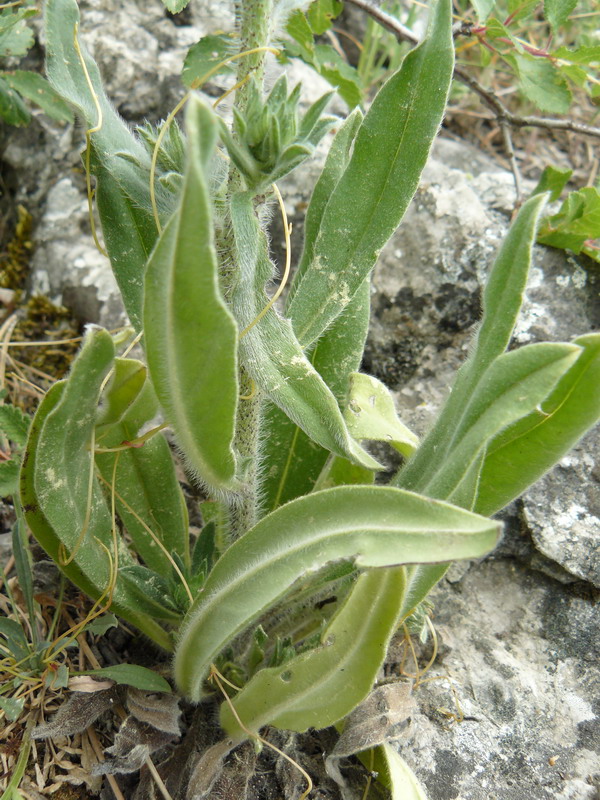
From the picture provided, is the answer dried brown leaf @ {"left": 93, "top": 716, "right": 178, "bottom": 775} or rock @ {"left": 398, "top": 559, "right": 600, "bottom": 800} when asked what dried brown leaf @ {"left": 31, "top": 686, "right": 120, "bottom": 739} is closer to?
dried brown leaf @ {"left": 93, "top": 716, "right": 178, "bottom": 775}

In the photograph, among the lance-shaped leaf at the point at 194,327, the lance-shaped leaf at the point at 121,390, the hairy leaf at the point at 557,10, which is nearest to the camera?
the lance-shaped leaf at the point at 194,327

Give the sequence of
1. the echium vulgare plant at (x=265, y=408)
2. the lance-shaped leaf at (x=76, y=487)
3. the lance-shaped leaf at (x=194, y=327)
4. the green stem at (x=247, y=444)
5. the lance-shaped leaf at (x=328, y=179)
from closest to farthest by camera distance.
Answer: the lance-shaped leaf at (x=194, y=327) → the echium vulgare plant at (x=265, y=408) → the lance-shaped leaf at (x=76, y=487) → the green stem at (x=247, y=444) → the lance-shaped leaf at (x=328, y=179)

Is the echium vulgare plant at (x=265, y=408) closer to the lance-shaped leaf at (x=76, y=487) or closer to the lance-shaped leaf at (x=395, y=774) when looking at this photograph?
the lance-shaped leaf at (x=76, y=487)

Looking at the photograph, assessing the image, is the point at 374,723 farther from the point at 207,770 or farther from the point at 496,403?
the point at 496,403

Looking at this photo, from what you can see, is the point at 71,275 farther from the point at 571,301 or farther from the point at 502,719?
the point at 502,719

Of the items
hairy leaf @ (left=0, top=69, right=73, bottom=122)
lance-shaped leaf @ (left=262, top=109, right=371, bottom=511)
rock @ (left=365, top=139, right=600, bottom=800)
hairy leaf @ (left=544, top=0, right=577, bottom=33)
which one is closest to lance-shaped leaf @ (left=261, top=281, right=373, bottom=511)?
lance-shaped leaf @ (left=262, top=109, right=371, bottom=511)

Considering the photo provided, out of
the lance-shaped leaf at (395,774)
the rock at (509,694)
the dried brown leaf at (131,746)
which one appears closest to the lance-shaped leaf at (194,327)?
the dried brown leaf at (131,746)

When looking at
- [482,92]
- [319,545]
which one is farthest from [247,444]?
[482,92]
